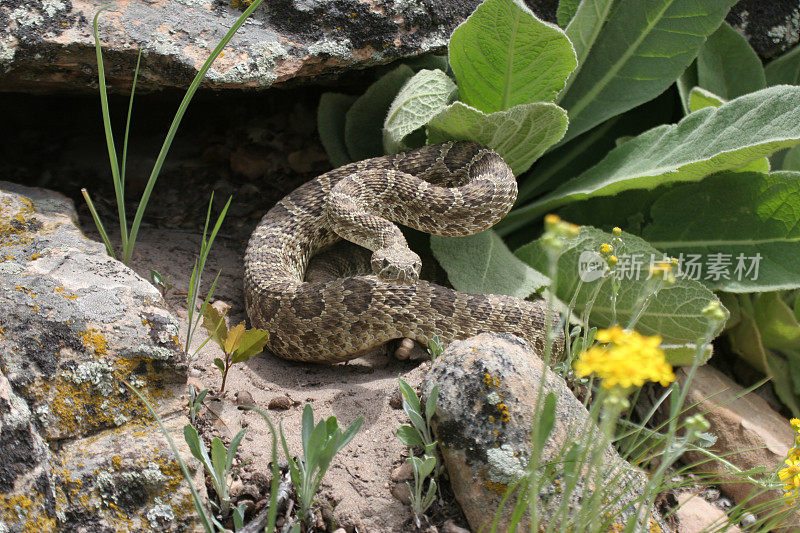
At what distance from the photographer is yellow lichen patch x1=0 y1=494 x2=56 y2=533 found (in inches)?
77.8

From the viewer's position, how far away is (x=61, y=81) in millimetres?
3766

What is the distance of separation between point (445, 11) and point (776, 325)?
9.50 feet

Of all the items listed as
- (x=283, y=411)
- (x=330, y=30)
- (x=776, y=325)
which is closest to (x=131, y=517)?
(x=283, y=411)

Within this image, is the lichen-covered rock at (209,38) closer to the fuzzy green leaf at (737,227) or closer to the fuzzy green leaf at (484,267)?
the fuzzy green leaf at (484,267)

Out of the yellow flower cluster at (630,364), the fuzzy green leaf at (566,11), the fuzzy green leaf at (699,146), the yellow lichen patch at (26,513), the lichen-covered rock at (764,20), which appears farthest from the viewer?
the lichen-covered rock at (764,20)

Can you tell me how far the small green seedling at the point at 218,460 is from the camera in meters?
2.23

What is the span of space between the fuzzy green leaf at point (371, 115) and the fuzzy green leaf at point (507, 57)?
18.6 inches

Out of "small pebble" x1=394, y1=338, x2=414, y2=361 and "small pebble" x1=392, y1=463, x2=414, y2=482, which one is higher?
"small pebble" x1=392, y1=463, x2=414, y2=482

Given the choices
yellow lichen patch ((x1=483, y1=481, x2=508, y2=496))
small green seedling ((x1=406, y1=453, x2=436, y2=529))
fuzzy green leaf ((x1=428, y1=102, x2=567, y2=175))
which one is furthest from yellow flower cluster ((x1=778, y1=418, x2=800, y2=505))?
fuzzy green leaf ((x1=428, y1=102, x2=567, y2=175))

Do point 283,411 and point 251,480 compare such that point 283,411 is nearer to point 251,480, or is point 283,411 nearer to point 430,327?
point 251,480

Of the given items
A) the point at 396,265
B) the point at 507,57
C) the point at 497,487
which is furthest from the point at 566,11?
the point at 497,487

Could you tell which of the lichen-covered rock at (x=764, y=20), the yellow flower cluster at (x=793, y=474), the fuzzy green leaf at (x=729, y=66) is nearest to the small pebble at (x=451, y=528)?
the yellow flower cluster at (x=793, y=474)

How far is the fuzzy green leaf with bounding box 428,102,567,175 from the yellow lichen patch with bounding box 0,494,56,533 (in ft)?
8.92

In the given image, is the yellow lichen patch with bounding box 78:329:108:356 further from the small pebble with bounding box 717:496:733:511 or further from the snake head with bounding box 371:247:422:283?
the small pebble with bounding box 717:496:733:511
